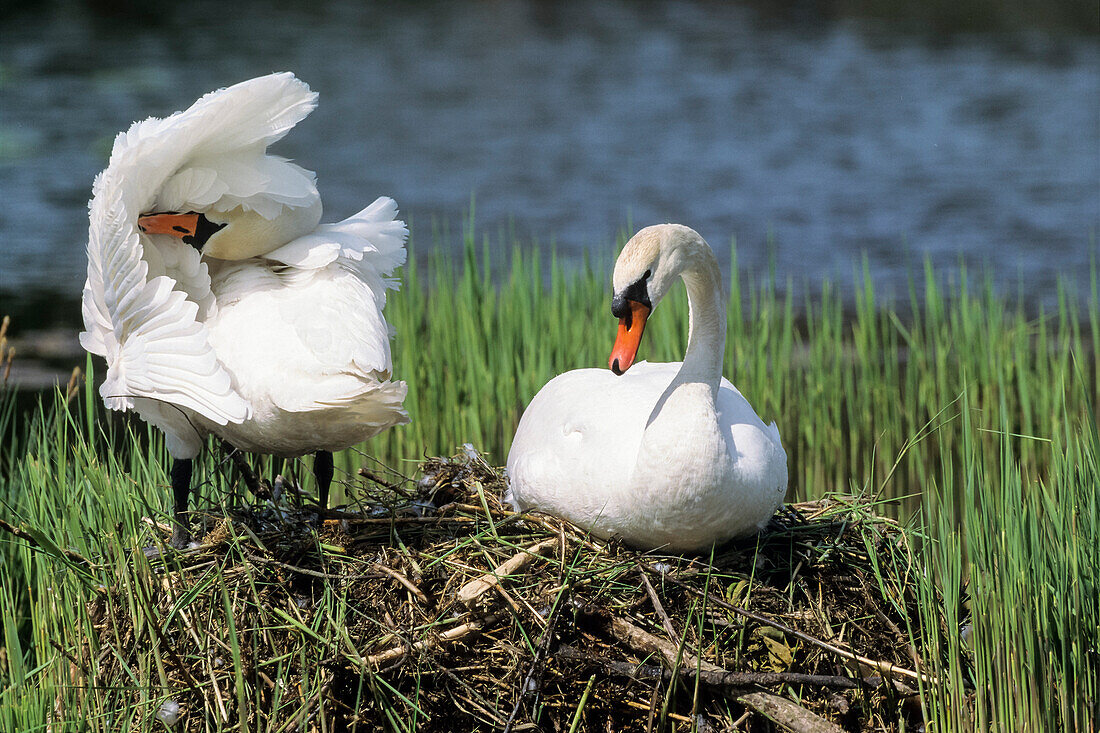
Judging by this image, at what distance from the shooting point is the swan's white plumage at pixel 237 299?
11.8 feet

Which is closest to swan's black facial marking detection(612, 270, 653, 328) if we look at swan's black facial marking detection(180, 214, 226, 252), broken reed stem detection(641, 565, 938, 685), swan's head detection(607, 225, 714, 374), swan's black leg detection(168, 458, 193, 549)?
swan's head detection(607, 225, 714, 374)

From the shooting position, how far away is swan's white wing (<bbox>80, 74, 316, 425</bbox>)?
141 inches

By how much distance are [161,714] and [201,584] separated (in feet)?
1.23

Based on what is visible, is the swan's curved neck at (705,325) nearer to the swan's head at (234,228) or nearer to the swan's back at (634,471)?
the swan's back at (634,471)

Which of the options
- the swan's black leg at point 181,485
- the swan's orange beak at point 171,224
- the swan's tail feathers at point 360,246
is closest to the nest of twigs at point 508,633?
the swan's black leg at point 181,485

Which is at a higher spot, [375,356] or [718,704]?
[375,356]

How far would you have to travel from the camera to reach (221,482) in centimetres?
502

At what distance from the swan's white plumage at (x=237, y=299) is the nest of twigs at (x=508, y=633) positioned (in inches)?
15.9

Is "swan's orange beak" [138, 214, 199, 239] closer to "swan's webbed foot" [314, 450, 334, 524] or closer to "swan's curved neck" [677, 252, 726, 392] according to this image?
"swan's webbed foot" [314, 450, 334, 524]

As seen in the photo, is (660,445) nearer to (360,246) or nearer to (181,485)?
(360,246)

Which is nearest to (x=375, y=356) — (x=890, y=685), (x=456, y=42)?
(x=890, y=685)

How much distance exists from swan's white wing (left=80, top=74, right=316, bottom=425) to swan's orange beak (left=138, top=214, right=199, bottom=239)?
0.04 metres

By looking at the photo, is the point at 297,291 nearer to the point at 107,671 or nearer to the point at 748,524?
the point at 107,671

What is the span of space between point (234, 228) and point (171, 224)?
0.21m
